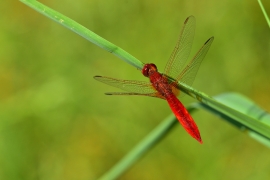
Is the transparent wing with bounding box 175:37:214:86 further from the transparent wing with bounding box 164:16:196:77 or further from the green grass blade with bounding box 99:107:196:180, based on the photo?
the green grass blade with bounding box 99:107:196:180

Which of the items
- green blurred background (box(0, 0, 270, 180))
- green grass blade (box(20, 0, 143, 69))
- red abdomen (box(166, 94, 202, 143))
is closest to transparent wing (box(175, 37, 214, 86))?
red abdomen (box(166, 94, 202, 143))

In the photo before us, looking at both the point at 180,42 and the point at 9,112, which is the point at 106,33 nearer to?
the point at 9,112

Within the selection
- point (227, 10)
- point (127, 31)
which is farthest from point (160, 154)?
point (227, 10)

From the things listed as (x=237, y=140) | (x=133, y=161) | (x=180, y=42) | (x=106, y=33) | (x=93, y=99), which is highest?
(x=106, y=33)

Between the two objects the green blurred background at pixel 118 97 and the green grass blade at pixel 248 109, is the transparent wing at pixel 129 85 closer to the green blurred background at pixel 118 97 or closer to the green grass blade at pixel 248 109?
the green grass blade at pixel 248 109

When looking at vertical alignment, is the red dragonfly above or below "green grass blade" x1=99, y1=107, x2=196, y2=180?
above

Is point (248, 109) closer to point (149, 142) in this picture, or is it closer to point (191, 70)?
point (191, 70)
